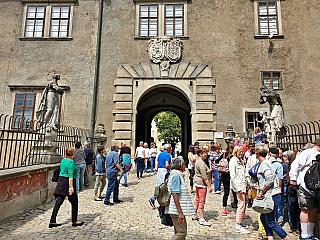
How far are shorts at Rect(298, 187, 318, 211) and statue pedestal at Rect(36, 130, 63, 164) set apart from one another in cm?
667

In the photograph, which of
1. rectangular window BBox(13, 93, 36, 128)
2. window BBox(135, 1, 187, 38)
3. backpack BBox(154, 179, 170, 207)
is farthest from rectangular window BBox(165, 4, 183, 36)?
backpack BBox(154, 179, 170, 207)

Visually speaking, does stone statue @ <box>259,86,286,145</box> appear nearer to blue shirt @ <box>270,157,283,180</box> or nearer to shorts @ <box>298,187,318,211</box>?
blue shirt @ <box>270,157,283,180</box>

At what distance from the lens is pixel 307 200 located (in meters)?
4.35

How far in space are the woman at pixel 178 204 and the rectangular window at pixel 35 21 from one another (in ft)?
44.1

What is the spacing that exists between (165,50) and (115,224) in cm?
1002

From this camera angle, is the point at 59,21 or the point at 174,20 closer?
the point at 174,20

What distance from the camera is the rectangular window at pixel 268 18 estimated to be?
1358 centimetres

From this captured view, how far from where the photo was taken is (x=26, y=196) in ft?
20.4

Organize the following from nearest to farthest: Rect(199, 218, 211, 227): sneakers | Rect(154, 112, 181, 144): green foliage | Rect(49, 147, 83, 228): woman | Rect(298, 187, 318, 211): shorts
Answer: Rect(298, 187, 318, 211): shorts
Rect(49, 147, 83, 228): woman
Rect(199, 218, 211, 227): sneakers
Rect(154, 112, 181, 144): green foliage

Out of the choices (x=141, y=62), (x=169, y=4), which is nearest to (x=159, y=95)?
(x=141, y=62)

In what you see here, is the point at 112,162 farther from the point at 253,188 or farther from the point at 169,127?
the point at 169,127

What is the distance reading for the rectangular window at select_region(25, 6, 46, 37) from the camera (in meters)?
13.9

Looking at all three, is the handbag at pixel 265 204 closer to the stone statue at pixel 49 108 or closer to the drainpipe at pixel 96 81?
the stone statue at pixel 49 108

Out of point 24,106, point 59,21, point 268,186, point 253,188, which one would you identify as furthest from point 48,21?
point 268,186
